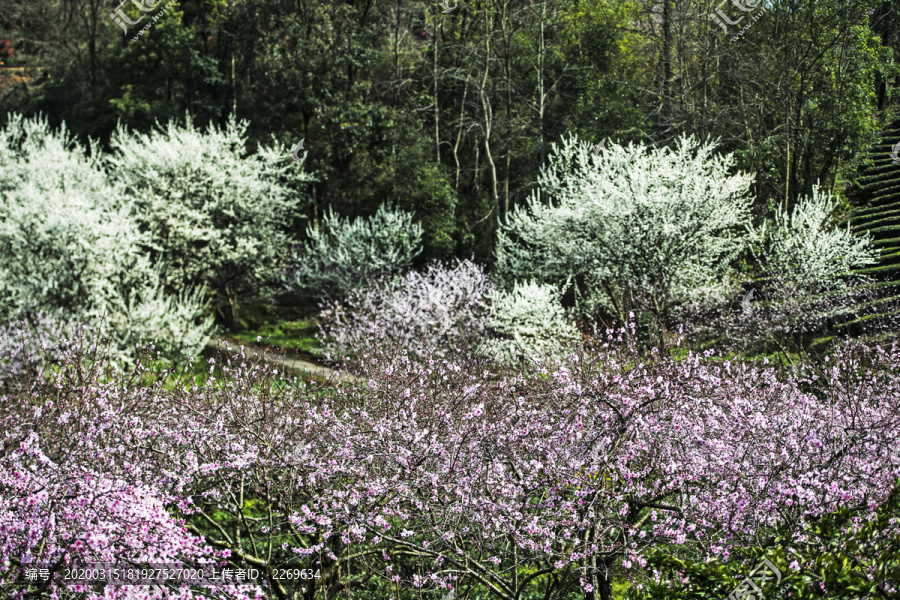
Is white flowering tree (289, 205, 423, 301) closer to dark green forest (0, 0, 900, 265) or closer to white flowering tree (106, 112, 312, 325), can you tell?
white flowering tree (106, 112, 312, 325)

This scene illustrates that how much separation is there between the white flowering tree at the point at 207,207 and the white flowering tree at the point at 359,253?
156cm

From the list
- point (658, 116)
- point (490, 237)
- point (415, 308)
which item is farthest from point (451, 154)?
point (415, 308)

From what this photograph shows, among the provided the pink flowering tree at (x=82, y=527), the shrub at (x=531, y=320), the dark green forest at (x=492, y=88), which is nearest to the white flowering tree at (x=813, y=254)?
the dark green forest at (x=492, y=88)

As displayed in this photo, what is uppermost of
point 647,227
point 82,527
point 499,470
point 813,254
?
point 647,227

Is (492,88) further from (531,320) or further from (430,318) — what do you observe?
(531,320)

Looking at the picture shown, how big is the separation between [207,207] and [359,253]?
4.67m

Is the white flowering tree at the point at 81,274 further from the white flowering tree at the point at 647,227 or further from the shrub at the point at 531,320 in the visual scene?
the white flowering tree at the point at 647,227

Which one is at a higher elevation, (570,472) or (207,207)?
(570,472)

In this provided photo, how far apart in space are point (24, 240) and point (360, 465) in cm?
1361

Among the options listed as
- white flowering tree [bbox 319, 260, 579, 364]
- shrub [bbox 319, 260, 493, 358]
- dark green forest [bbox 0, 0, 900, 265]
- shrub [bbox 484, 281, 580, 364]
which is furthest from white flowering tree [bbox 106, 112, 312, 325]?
shrub [bbox 484, 281, 580, 364]

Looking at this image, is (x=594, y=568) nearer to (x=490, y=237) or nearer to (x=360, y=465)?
(x=360, y=465)

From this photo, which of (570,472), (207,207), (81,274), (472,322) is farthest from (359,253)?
(570,472)

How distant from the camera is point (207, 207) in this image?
21.5 m

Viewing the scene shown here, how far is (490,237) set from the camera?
2547 cm
